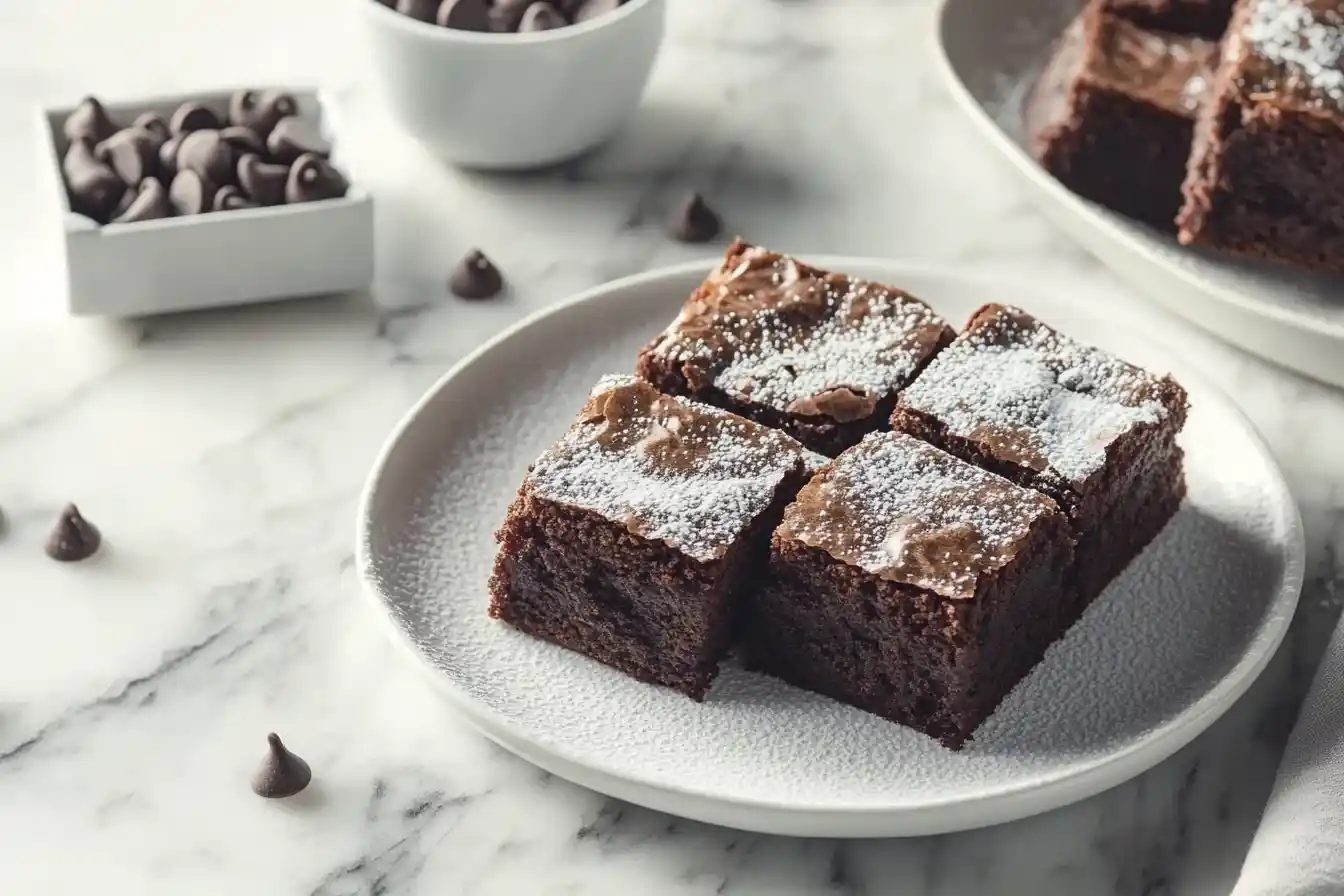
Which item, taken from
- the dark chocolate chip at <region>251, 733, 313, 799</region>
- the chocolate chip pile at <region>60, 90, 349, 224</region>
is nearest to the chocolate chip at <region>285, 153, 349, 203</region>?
the chocolate chip pile at <region>60, 90, 349, 224</region>

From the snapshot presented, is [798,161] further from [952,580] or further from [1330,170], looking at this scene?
[952,580]

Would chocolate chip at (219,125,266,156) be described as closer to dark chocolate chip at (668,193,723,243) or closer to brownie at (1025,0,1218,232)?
dark chocolate chip at (668,193,723,243)

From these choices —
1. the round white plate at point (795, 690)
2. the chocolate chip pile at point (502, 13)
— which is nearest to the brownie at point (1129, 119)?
the round white plate at point (795, 690)

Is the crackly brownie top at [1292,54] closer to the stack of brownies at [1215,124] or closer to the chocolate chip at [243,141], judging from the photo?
the stack of brownies at [1215,124]

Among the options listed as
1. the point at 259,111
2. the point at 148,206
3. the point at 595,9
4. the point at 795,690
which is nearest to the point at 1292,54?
the point at 595,9

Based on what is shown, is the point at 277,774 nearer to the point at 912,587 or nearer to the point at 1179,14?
the point at 912,587

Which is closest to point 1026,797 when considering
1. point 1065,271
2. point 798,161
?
point 1065,271

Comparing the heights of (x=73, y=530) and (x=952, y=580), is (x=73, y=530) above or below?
below
